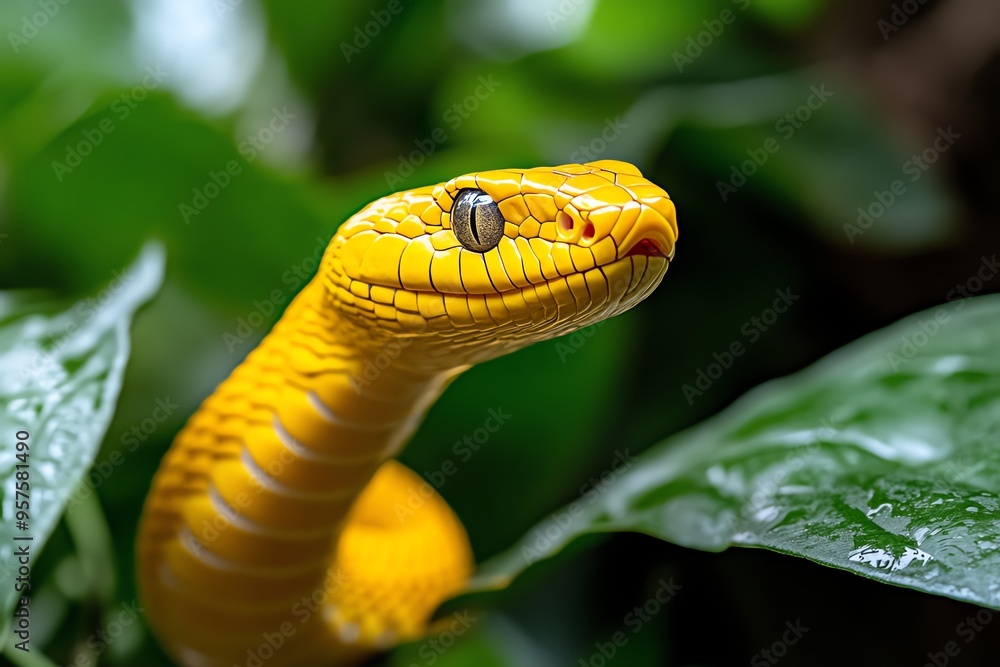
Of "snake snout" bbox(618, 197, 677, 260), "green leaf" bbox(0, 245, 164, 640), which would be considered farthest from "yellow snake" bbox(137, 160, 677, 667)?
"green leaf" bbox(0, 245, 164, 640)

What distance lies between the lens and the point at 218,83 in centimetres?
209

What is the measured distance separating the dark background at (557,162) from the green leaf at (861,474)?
0.69 feet

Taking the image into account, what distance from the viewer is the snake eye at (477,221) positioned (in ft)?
2.92

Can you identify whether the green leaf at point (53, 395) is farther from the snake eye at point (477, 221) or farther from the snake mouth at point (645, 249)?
the snake mouth at point (645, 249)

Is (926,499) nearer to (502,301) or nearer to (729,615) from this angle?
(502,301)

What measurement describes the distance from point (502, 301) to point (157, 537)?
1.90 feet

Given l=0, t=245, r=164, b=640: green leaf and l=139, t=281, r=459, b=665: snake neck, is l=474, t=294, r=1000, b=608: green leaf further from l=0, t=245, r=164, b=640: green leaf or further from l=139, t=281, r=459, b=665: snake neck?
l=0, t=245, r=164, b=640: green leaf

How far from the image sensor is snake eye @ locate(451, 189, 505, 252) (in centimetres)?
89

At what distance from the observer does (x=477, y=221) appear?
2.97ft

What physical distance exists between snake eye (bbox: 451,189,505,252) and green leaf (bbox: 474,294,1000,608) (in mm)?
331

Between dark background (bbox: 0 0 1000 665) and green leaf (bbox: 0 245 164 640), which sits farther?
dark background (bbox: 0 0 1000 665)

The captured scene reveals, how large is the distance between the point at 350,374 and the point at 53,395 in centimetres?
31

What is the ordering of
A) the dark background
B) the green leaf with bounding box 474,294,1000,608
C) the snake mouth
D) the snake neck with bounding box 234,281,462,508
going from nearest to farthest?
the green leaf with bounding box 474,294,1000,608
the snake mouth
the snake neck with bounding box 234,281,462,508
the dark background

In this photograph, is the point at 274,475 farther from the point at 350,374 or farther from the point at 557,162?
the point at 557,162
